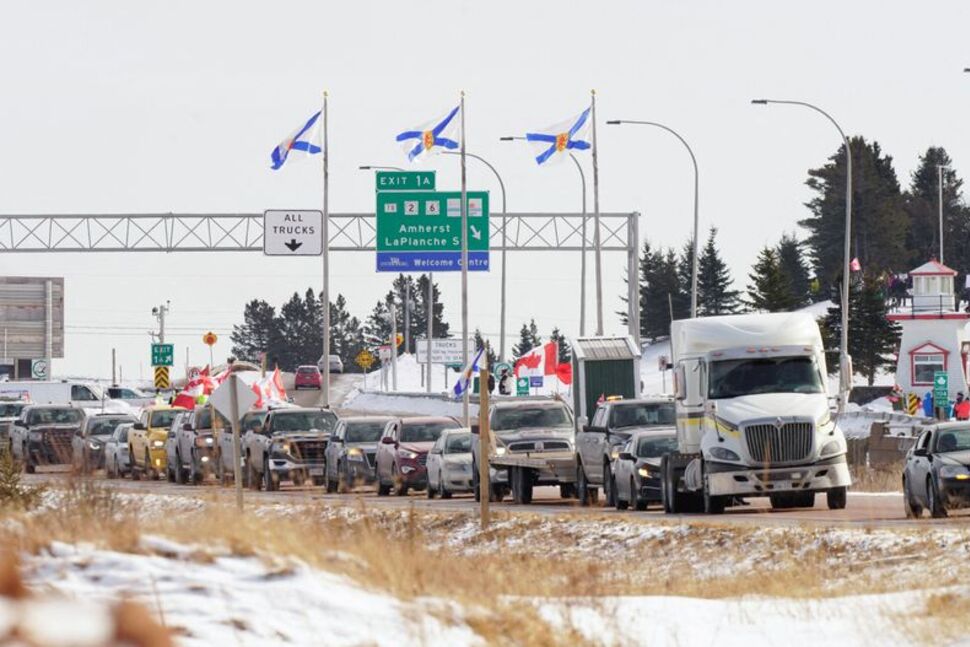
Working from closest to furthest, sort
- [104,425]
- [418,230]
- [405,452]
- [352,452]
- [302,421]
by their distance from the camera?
[405,452] < [352,452] < [302,421] < [104,425] < [418,230]

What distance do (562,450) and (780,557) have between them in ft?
51.3

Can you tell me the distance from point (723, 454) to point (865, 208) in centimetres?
12853

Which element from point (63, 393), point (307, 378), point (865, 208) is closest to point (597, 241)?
point (63, 393)

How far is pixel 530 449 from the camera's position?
39938 mm

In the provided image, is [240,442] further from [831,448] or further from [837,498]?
[831,448]

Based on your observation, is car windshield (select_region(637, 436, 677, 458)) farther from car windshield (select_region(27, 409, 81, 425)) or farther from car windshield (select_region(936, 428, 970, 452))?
car windshield (select_region(27, 409, 81, 425))

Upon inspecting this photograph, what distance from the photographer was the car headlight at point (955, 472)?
2958 centimetres

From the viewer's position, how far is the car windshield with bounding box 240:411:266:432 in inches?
1930

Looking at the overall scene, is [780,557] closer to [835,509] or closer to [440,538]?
[440,538]

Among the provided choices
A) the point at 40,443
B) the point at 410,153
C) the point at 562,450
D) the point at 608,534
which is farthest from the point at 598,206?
the point at 608,534

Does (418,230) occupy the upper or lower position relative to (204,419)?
upper

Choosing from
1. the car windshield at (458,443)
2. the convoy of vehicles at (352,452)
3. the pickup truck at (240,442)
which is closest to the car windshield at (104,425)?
the pickup truck at (240,442)

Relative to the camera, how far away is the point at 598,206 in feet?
219

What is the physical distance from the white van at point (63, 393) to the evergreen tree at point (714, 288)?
66.5m
